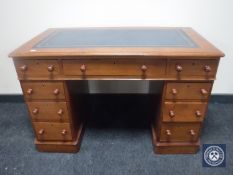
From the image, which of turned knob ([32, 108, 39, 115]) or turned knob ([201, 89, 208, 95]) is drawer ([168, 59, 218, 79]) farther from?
turned knob ([32, 108, 39, 115])

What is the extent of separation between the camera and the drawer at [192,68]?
1102 mm

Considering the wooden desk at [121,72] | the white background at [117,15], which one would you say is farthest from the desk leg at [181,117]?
the white background at [117,15]

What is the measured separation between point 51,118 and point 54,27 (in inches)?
29.5

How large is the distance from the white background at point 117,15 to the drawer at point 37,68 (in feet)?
2.05

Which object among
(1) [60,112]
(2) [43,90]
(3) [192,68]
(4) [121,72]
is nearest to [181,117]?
(3) [192,68]

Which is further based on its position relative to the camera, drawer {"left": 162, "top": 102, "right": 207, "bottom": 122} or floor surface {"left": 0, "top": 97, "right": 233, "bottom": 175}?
floor surface {"left": 0, "top": 97, "right": 233, "bottom": 175}

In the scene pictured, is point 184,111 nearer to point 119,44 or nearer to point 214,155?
point 214,155

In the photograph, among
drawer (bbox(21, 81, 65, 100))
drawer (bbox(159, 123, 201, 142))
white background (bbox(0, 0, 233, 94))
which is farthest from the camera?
white background (bbox(0, 0, 233, 94))

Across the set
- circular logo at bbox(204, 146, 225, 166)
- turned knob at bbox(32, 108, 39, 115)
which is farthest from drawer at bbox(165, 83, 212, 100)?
turned knob at bbox(32, 108, 39, 115)

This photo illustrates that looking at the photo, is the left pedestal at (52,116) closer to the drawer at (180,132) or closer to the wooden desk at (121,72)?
the wooden desk at (121,72)

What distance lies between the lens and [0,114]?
1.88 meters

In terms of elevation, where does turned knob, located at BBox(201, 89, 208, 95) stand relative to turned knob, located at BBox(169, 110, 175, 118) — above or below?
above

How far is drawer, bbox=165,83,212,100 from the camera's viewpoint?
1174 mm

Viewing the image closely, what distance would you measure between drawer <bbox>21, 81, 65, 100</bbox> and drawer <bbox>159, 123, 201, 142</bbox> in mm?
664
